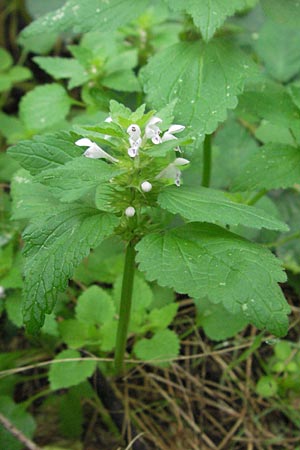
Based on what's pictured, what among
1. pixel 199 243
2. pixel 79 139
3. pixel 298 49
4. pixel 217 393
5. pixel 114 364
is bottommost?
pixel 217 393

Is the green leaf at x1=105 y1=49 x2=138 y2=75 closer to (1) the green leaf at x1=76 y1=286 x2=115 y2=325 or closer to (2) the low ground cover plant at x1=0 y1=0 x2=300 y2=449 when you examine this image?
(2) the low ground cover plant at x1=0 y1=0 x2=300 y2=449

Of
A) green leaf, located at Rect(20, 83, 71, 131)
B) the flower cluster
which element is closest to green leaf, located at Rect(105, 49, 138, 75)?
green leaf, located at Rect(20, 83, 71, 131)

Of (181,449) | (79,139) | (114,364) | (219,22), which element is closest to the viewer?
(79,139)

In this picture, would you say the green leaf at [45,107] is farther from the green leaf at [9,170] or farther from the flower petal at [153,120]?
the flower petal at [153,120]

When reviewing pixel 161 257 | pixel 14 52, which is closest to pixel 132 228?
pixel 161 257

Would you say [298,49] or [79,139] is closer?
[79,139]

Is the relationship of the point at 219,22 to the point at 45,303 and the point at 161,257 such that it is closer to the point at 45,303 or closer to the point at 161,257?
the point at 161,257

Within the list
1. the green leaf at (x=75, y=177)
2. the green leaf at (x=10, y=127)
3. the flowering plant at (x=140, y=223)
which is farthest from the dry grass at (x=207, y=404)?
the green leaf at (x=10, y=127)
